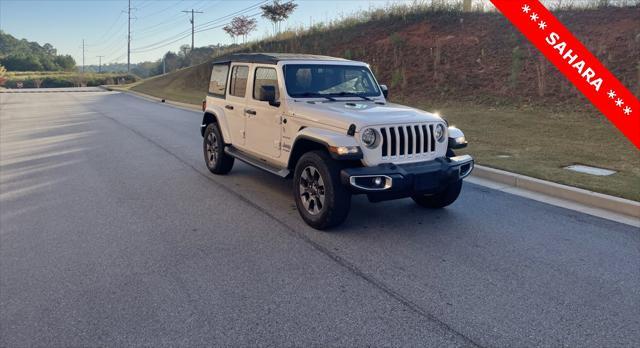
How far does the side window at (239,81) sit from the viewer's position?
713 cm

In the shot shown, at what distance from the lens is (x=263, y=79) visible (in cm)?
666

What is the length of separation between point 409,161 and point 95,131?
12.1 metres

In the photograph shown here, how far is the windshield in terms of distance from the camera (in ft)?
20.5

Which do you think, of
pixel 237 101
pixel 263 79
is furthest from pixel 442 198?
pixel 237 101

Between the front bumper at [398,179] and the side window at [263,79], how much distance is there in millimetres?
1930

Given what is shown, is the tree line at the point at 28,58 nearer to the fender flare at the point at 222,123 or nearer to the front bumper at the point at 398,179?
the fender flare at the point at 222,123

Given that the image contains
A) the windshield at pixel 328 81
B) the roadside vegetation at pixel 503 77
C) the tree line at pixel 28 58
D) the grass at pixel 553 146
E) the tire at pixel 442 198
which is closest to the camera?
the tire at pixel 442 198

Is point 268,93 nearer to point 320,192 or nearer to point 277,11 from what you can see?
point 320,192

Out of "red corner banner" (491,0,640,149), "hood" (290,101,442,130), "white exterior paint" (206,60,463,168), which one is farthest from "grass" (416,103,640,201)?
"hood" (290,101,442,130)

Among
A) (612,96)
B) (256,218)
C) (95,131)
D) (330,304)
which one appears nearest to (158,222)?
(256,218)

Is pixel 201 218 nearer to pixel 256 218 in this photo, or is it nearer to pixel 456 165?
pixel 256 218

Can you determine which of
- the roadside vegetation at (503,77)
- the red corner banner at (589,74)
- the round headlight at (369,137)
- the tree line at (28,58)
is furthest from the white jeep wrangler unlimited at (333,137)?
the tree line at (28,58)

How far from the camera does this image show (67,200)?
659 cm

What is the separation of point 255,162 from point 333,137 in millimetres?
1971
